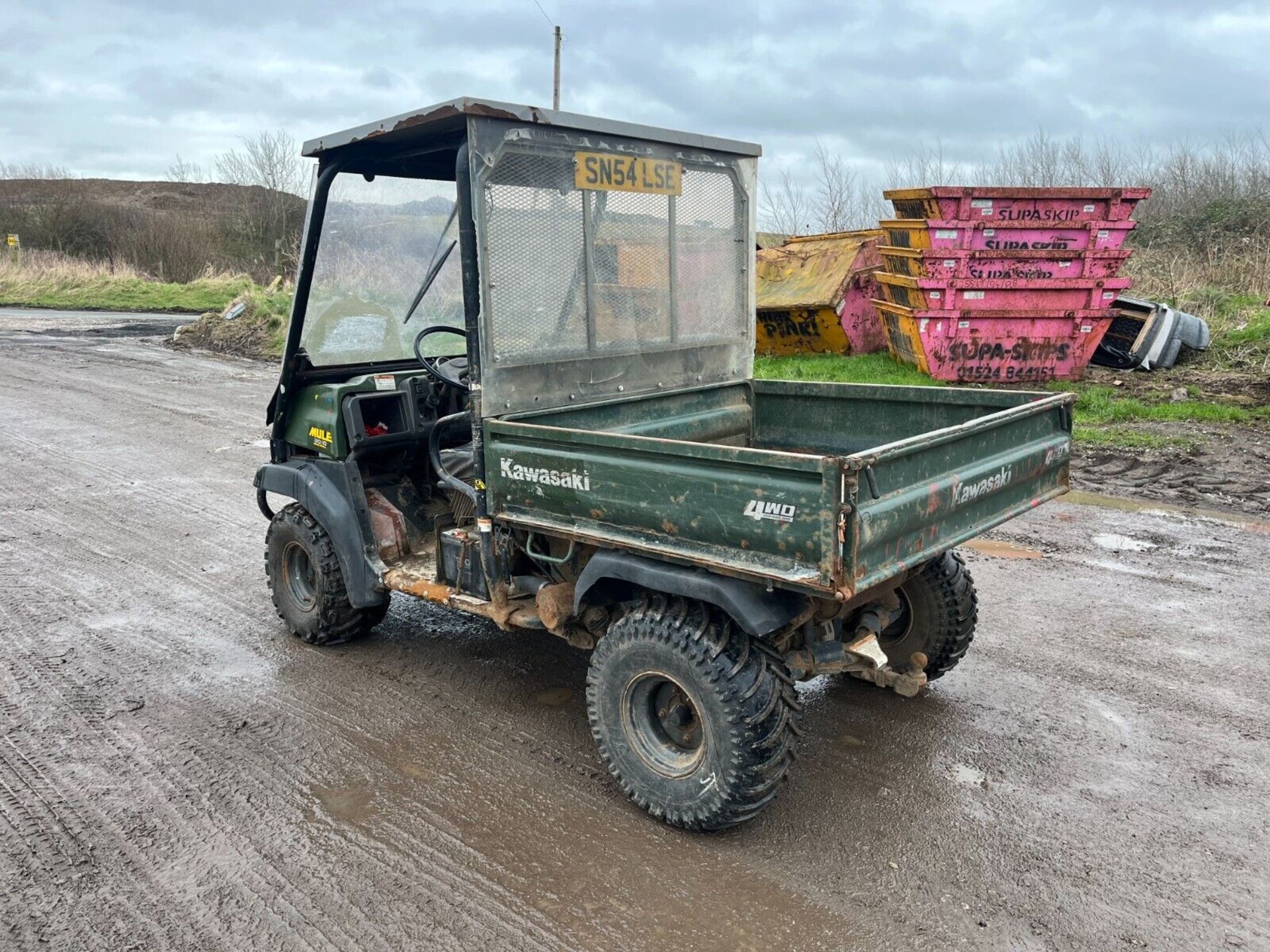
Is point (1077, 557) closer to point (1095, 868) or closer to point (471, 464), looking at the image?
point (1095, 868)

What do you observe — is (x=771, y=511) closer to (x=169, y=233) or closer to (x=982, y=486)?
(x=982, y=486)

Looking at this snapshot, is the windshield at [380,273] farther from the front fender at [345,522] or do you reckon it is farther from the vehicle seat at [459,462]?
the vehicle seat at [459,462]

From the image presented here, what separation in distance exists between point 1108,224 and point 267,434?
8.55 metres

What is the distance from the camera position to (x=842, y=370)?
38.4 feet

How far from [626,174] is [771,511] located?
175 cm

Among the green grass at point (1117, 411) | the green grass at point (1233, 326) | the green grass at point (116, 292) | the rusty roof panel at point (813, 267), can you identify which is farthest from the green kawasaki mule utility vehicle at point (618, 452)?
the green grass at point (116, 292)

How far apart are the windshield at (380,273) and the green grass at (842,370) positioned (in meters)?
6.05

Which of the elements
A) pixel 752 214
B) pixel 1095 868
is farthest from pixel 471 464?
pixel 1095 868

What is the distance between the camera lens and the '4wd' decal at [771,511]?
2824 mm

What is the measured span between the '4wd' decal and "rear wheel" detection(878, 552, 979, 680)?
55.7 inches

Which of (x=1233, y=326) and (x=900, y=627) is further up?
(x=1233, y=326)

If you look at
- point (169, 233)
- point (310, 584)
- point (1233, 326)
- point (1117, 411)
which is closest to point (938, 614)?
point (310, 584)

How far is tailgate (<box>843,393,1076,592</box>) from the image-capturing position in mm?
2838

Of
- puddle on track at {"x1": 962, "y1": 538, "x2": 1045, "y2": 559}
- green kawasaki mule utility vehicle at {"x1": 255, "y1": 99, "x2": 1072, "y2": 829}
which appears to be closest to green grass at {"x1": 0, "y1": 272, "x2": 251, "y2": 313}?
green kawasaki mule utility vehicle at {"x1": 255, "y1": 99, "x2": 1072, "y2": 829}
